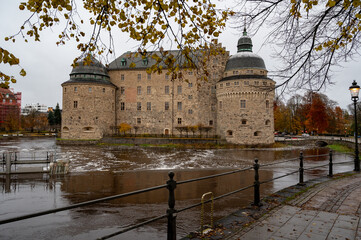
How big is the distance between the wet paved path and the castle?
2856 centimetres

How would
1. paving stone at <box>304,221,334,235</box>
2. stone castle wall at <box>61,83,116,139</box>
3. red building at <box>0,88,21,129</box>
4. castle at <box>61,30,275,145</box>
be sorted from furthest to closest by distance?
red building at <box>0,88,21,129</box>
stone castle wall at <box>61,83,116,139</box>
castle at <box>61,30,275,145</box>
paving stone at <box>304,221,334,235</box>

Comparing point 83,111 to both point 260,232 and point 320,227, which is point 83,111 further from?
point 320,227

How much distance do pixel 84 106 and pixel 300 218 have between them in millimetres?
37490

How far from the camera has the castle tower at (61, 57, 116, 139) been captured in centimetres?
3719

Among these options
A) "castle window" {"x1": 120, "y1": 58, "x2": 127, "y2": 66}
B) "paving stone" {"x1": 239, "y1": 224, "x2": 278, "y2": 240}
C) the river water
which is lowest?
the river water

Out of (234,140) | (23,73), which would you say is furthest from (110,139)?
(23,73)

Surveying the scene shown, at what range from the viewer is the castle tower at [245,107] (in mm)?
33562

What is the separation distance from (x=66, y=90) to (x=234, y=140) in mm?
27284

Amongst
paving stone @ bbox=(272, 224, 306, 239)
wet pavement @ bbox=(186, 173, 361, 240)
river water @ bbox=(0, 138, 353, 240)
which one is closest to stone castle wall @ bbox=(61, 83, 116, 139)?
river water @ bbox=(0, 138, 353, 240)

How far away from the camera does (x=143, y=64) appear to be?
41.6 metres

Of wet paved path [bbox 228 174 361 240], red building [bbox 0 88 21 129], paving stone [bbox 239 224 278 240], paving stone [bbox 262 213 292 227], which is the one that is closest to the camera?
paving stone [bbox 239 224 278 240]

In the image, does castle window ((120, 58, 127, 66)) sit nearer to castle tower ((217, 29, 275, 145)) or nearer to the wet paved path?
castle tower ((217, 29, 275, 145))

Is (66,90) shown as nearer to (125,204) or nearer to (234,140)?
(234,140)

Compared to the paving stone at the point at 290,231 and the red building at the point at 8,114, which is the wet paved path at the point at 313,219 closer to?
the paving stone at the point at 290,231
